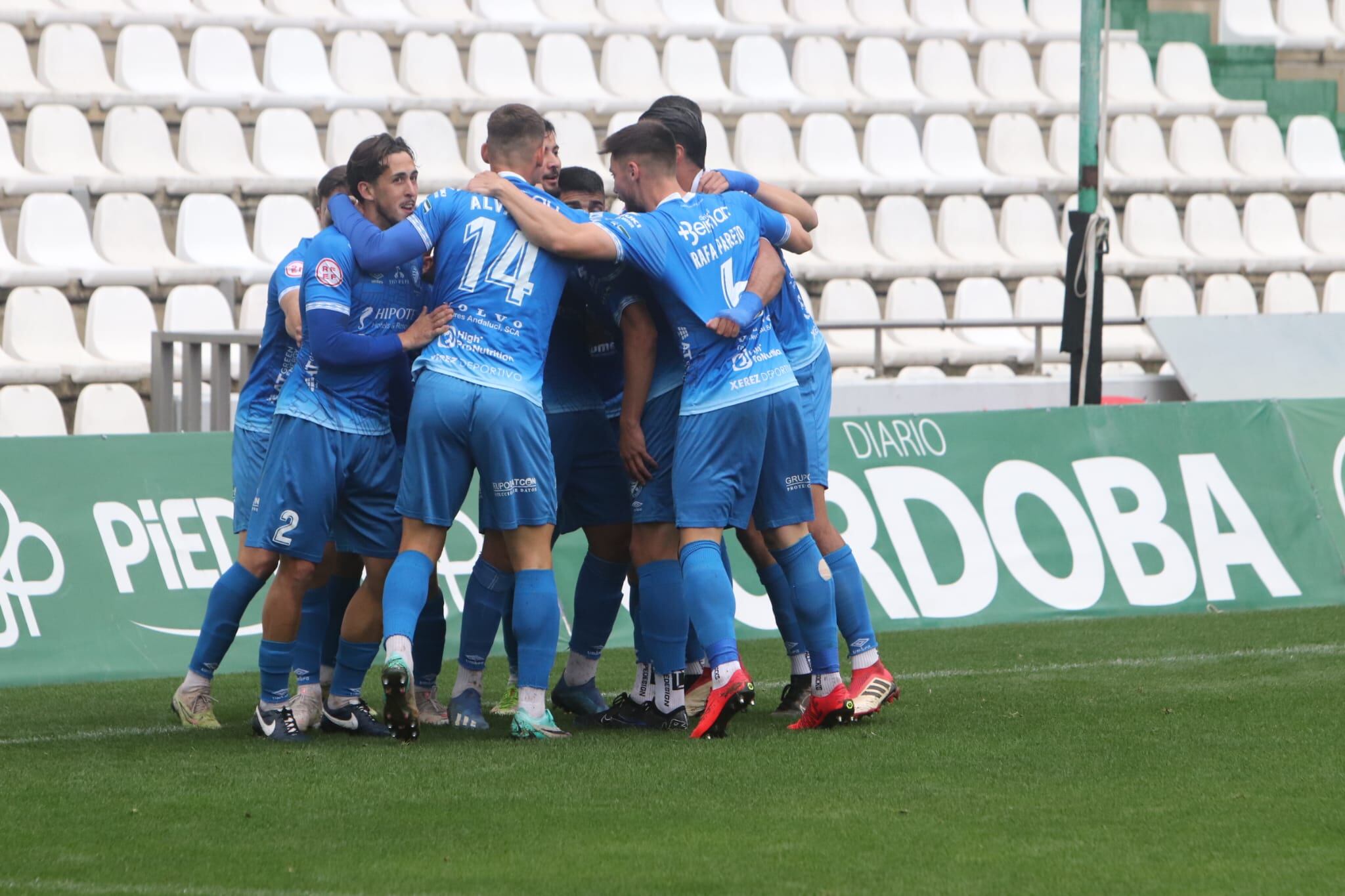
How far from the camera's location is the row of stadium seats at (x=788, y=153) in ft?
41.8

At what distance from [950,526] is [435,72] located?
22.5ft

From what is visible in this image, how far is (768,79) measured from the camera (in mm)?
15367

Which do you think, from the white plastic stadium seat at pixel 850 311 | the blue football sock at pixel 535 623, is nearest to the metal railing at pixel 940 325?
the white plastic stadium seat at pixel 850 311

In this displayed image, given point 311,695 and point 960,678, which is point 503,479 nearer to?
point 311,695

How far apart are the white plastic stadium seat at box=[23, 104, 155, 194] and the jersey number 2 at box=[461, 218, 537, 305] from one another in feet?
24.3

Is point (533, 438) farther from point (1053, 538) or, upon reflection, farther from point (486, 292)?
point (1053, 538)

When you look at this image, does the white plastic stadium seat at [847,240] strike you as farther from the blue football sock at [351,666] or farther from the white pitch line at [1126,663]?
the blue football sock at [351,666]

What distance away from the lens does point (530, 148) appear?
6043mm

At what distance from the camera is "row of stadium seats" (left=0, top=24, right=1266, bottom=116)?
1323 centimetres

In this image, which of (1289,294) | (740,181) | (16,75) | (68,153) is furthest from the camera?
(1289,294)

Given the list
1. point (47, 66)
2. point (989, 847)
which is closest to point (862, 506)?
point (989, 847)

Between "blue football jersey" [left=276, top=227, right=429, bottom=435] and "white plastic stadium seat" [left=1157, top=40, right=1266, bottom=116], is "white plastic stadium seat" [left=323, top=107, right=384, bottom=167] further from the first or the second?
"white plastic stadium seat" [left=1157, top=40, right=1266, bottom=116]

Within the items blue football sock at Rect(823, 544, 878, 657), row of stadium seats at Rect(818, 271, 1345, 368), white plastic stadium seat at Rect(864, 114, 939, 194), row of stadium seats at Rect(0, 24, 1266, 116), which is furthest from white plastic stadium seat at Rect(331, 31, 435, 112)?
blue football sock at Rect(823, 544, 878, 657)

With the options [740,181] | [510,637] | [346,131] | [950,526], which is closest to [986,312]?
[346,131]
